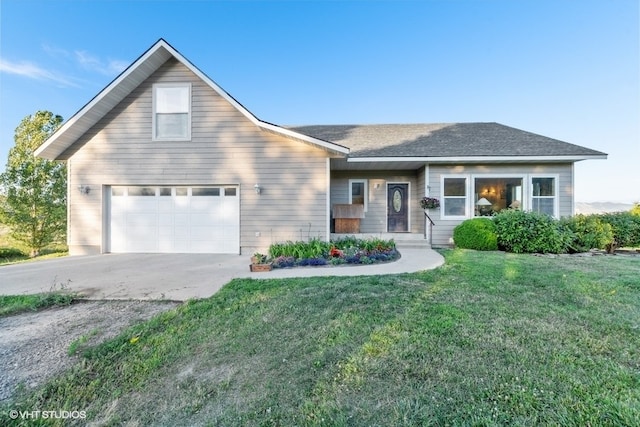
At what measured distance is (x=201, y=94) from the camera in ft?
25.2

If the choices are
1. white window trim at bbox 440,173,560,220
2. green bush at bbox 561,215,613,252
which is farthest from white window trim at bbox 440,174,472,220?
green bush at bbox 561,215,613,252

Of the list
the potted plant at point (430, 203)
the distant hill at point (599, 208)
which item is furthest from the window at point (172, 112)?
the distant hill at point (599, 208)

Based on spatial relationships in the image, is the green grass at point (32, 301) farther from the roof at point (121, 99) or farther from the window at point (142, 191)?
the roof at point (121, 99)

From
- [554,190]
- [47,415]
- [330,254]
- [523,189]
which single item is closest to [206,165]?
[330,254]

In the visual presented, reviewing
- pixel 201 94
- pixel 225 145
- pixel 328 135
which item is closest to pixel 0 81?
pixel 201 94

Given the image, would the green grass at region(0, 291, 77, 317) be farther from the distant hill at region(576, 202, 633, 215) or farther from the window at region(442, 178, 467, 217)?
the distant hill at region(576, 202, 633, 215)

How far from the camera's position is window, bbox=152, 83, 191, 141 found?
7.73m

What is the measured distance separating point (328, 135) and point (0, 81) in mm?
11124

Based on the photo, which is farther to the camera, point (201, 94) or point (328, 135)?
point (328, 135)

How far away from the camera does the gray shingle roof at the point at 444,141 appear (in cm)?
853

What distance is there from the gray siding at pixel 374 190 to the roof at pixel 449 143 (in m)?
1.19

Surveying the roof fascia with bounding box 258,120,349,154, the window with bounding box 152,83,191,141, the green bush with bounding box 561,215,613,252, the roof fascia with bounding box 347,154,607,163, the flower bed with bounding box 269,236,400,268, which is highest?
the window with bounding box 152,83,191,141

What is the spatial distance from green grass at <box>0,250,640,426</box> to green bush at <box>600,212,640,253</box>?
630 cm

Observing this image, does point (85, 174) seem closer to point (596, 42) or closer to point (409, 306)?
point (409, 306)
